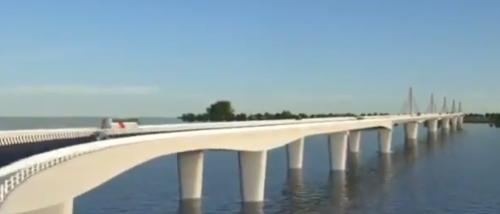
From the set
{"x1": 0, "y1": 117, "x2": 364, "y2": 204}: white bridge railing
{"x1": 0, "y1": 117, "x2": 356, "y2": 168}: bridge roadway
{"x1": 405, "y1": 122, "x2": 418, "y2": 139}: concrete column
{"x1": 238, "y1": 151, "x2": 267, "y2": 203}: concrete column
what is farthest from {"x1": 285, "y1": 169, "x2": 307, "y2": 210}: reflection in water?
{"x1": 405, "y1": 122, "x2": 418, "y2": 139}: concrete column

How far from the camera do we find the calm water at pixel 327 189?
2258 inches

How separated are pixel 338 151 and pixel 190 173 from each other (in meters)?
44.0

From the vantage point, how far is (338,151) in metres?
98.2

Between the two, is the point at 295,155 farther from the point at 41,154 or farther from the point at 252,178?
the point at 41,154

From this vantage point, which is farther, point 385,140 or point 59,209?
point 385,140

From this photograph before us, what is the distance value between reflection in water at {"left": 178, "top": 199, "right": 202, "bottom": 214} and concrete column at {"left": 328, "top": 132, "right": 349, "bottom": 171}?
41.4 m

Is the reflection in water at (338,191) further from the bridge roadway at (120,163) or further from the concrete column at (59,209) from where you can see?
the concrete column at (59,209)

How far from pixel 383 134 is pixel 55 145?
103286 millimetres

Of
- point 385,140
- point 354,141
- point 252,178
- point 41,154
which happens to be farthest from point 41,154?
point 385,140

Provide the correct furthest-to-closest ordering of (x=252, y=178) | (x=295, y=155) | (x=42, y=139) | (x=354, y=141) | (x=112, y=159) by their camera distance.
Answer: (x=354, y=141) < (x=295, y=155) < (x=252, y=178) < (x=42, y=139) < (x=112, y=159)

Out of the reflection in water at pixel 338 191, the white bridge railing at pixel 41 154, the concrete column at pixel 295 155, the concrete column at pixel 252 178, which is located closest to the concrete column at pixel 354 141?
the concrete column at pixel 295 155

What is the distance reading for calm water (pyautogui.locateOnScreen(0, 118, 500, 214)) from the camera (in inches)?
2258

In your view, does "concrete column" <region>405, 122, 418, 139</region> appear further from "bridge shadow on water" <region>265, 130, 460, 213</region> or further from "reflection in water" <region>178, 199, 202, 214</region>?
"reflection in water" <region>178, 199, 202, 214</region>

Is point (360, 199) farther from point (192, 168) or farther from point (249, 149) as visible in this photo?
point (192, 168)
